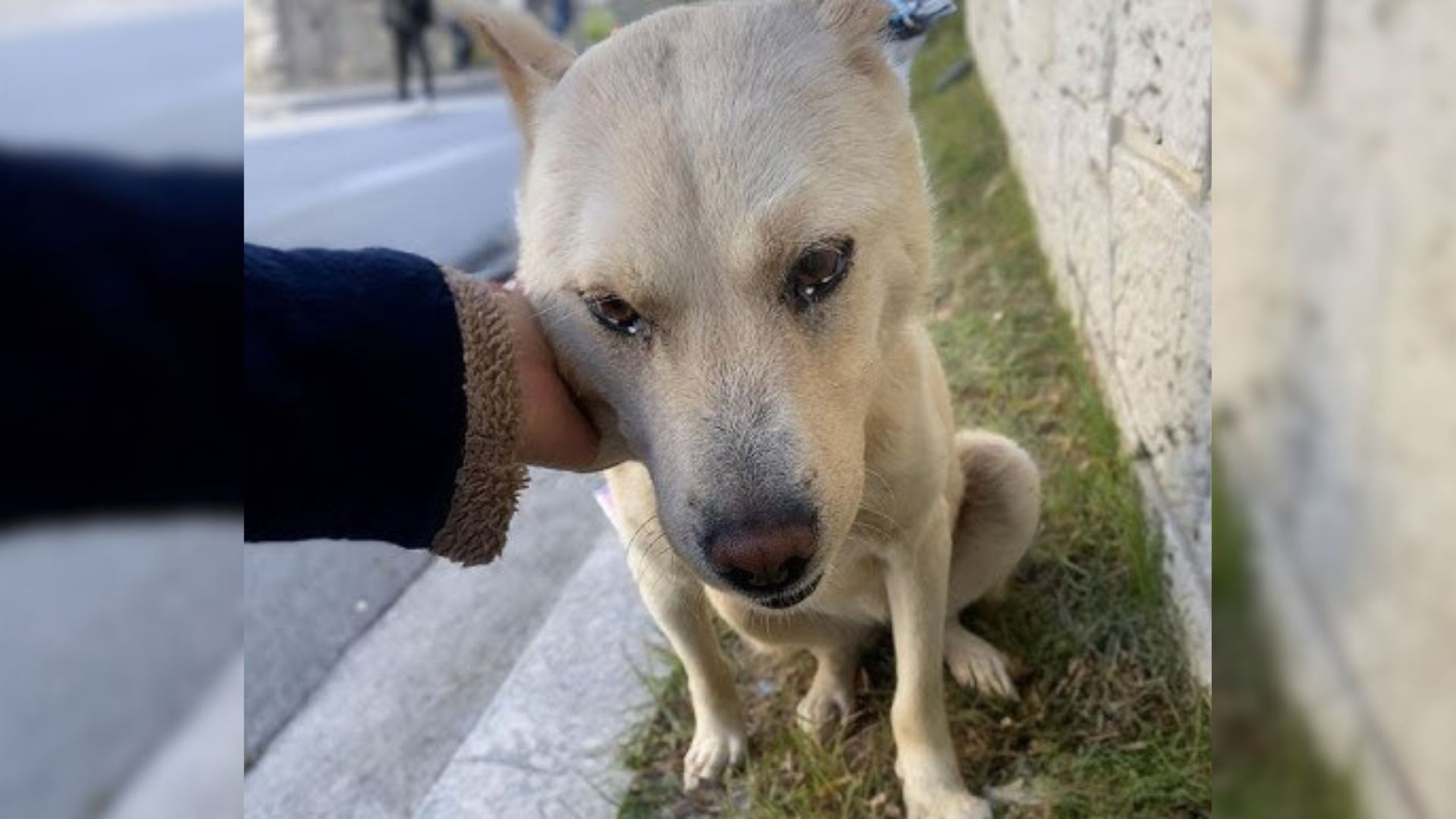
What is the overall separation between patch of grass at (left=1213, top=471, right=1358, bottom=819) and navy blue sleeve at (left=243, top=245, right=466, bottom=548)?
1.22 meters

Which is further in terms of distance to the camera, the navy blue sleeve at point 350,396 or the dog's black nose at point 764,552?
the dog's black nose at point 764,552

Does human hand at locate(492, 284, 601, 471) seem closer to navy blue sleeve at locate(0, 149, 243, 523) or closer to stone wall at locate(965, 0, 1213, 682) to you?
stone wall at locate(965, 0, 1213, 682)

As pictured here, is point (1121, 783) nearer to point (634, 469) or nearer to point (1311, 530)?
point (634, 469)

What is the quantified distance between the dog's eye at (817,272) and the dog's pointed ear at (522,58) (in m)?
0.65

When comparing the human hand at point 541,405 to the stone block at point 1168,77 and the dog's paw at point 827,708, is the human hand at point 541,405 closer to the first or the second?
the dog's paw at point 827,708

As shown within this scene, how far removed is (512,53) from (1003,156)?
403 centimetres

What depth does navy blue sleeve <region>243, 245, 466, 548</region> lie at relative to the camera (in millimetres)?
1555

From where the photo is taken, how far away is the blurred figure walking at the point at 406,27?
63.6 feet

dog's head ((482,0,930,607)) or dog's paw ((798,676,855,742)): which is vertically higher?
dog's head ((482,0,930,607))

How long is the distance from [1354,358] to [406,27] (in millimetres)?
20810

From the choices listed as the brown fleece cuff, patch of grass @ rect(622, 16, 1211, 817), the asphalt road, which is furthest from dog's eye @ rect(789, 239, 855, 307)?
the asphalt road

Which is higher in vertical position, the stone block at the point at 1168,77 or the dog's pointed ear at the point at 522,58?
the stone block at the point at 1168,77

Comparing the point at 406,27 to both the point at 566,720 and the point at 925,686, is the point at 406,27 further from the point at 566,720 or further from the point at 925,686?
the point at 925,686

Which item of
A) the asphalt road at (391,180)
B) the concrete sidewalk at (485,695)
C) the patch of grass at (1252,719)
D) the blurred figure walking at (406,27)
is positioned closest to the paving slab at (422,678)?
the concrete sidewalk at (485,695)
